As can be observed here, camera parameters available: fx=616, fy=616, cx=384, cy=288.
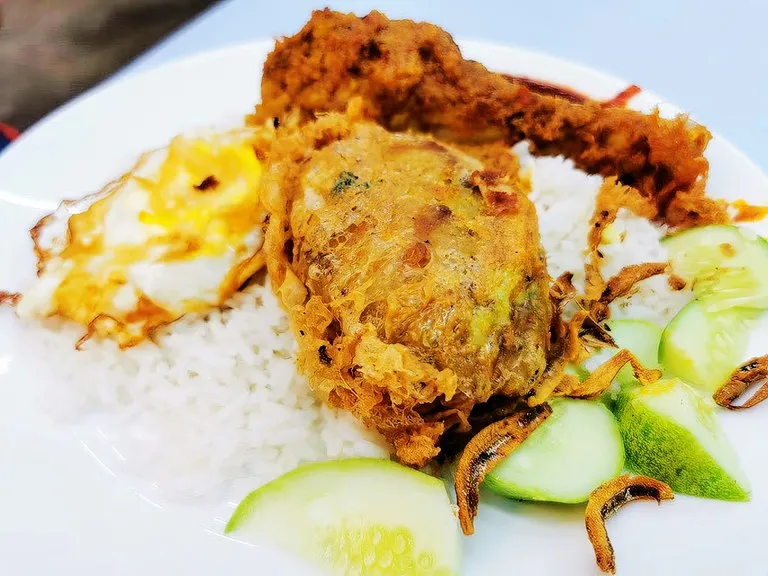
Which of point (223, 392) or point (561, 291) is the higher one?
point (561, 291)

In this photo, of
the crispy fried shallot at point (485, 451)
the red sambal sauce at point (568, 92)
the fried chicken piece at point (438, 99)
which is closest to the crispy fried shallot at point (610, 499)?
the crispy fried shallot at point (485, 451)

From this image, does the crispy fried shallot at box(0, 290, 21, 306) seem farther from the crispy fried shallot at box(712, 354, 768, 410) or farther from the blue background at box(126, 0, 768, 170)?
the crispy fried shallot at box(712, 354, 768, 410)

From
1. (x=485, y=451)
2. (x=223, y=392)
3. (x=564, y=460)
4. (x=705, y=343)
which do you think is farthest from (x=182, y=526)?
(x=705, y=343)

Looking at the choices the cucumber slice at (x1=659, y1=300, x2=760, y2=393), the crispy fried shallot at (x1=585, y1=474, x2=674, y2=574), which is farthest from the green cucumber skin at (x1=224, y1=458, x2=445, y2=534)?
the cucumber slice at (x1=659, y1=300, x2=760, y2=393)

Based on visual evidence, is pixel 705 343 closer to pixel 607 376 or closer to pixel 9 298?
pixel 607 376

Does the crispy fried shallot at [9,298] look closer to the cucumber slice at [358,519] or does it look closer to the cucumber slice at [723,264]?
the cucumber slice at [358,519]
